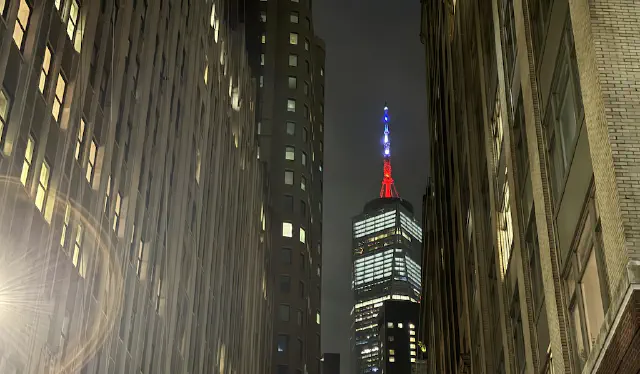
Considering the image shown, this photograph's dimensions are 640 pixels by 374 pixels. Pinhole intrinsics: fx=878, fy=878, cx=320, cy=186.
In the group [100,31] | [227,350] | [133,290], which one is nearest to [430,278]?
[227,350]

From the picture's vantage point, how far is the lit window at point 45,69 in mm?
28734

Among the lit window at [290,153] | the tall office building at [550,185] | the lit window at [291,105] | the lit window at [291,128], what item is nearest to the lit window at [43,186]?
the tall office building at [550,185]

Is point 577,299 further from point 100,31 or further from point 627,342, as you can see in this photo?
point 100,31

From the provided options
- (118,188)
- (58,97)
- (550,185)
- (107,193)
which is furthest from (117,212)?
(550,185)

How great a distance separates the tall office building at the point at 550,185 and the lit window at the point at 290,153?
65022 millimetres

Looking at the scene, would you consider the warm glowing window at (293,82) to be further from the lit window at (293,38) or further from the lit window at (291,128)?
the lit window at (293,38)

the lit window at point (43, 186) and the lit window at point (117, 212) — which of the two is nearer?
the lit window at point (43, 186)

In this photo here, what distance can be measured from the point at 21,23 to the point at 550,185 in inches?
660

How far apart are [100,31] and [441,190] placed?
32661mm

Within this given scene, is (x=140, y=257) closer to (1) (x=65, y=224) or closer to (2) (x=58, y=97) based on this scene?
(1) (x=65, y=224)

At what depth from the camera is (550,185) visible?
75.1 ft

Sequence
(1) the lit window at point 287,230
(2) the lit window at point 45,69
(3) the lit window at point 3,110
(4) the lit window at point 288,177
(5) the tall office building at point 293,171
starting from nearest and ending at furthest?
(3) the lit window at point 3,110 → (2) the lit window at point 45,69 → (5) the tall office building at point 293,171 → (1) the lit window at point 287,230 → (4) the lit window at point 288,177

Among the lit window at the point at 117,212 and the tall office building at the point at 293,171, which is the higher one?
the tall office building at the point at 293,171

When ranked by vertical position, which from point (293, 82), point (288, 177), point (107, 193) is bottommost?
point (107, 193)
